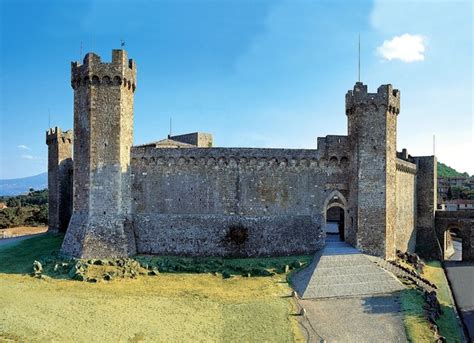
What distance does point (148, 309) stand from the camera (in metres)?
18.2

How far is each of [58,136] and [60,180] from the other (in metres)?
4.10

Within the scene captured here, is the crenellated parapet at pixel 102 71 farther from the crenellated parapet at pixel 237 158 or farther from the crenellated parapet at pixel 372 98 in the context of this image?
the crenellated parapet at pixel 372 98

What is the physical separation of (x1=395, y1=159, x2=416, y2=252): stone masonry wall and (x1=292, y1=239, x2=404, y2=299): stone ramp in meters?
7.69

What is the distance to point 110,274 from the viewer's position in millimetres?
22672

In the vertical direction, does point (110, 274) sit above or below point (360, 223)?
below

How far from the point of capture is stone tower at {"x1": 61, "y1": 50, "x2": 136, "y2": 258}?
25.6 metres

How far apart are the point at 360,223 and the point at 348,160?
15.3ft

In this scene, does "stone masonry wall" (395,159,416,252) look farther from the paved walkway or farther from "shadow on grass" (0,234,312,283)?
"shadow on grass" (0,234,312,283)

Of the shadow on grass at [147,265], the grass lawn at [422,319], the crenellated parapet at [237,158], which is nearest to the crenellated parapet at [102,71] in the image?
the crenellated parapet at [237,158]

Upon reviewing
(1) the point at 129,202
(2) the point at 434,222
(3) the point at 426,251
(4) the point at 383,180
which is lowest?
(3) the point at 426,251

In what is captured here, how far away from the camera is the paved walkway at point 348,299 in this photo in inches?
651

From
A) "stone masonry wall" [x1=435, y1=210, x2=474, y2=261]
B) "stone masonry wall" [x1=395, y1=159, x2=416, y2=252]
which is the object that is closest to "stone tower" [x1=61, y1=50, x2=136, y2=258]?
"stone masonry wall" [x1=395, y1=159, x2=416, y2=252]

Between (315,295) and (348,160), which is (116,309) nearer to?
(315,295)

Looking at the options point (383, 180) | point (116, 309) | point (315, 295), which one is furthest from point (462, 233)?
point (116, 309)
